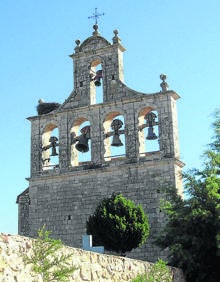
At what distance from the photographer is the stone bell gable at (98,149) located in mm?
16594

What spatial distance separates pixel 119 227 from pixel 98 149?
392 centimetres

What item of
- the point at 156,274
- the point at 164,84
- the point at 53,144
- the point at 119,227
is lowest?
the point at 156,274

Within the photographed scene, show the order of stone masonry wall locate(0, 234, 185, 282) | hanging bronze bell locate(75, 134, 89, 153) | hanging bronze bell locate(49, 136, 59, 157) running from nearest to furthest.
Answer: stone masonry wall locate(0, 234, 185, 282) < hanging bronze bell locate(75, 134, 89, 153) < hanging bronze bell locate(49, 136, 59, 157)

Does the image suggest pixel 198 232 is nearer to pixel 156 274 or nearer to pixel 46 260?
pixel 156 274

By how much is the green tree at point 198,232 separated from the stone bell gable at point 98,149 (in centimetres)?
390

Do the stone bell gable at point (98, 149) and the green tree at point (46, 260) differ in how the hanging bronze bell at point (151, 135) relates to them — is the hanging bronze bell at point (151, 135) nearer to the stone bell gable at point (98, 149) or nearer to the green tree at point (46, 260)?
the stone bell gable at point (98, 149)

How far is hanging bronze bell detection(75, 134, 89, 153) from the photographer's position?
17922mm

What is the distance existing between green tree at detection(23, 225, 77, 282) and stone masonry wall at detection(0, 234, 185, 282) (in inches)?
3.1

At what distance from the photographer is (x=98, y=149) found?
1755 centimetres

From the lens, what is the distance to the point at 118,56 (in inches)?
714

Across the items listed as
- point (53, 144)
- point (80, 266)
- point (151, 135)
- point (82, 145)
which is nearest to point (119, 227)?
point (151, 135)

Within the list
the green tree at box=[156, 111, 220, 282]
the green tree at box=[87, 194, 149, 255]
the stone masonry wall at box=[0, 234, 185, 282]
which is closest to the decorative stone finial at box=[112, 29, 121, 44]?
the green tree at box=[87, 194, 149, 255]

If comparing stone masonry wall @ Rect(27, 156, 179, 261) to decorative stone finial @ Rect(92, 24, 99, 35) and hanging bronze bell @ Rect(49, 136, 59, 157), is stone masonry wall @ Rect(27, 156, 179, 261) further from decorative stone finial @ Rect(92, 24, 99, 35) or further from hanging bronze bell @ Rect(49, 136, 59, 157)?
decorative stone finial @ Rect(92, 24, 99, 35)

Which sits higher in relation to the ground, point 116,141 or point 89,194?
point 116,141
